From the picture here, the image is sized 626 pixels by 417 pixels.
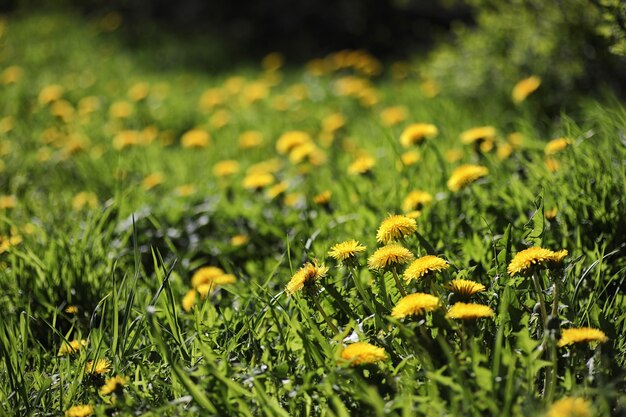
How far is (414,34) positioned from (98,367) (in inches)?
219

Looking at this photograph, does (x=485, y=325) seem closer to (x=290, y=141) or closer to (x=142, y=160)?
(x=290, y=141)

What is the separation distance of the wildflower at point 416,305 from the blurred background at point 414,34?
1.43 metres

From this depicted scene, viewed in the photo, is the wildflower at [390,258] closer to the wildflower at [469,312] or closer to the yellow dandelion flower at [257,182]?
the wildflower at [469,312]

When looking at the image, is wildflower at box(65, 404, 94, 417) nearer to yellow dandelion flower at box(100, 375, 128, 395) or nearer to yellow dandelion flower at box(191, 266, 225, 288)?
yellow dandelion flower at box(100, 375, 128, 395)

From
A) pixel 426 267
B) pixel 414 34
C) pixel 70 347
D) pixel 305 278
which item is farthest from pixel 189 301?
pixel 414 34

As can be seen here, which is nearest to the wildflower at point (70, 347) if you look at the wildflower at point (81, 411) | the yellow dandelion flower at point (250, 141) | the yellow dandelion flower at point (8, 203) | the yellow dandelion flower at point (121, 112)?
the wildflower at point (81, 411)

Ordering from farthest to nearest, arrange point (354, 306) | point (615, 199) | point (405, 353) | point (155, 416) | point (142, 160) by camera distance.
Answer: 1. point (142, 160)
2. point (615, 199)
3. point (354, 306)
4. point (405, 353)
5. point (155, 416)

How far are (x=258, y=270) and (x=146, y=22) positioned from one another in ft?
21.7

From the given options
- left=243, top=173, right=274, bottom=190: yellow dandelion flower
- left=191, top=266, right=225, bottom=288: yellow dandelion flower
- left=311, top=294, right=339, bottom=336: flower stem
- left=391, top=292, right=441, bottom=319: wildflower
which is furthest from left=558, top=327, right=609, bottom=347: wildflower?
left=243, top=173, right=274, bottom=190: yellow dandelion flower

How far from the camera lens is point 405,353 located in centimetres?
146

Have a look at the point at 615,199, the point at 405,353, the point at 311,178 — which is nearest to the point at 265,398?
the point at 405,353

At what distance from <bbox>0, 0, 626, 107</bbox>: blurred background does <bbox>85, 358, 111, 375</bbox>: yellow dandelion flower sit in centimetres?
194

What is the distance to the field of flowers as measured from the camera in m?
1.33

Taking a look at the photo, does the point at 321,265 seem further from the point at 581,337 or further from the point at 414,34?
the point at 414,34
